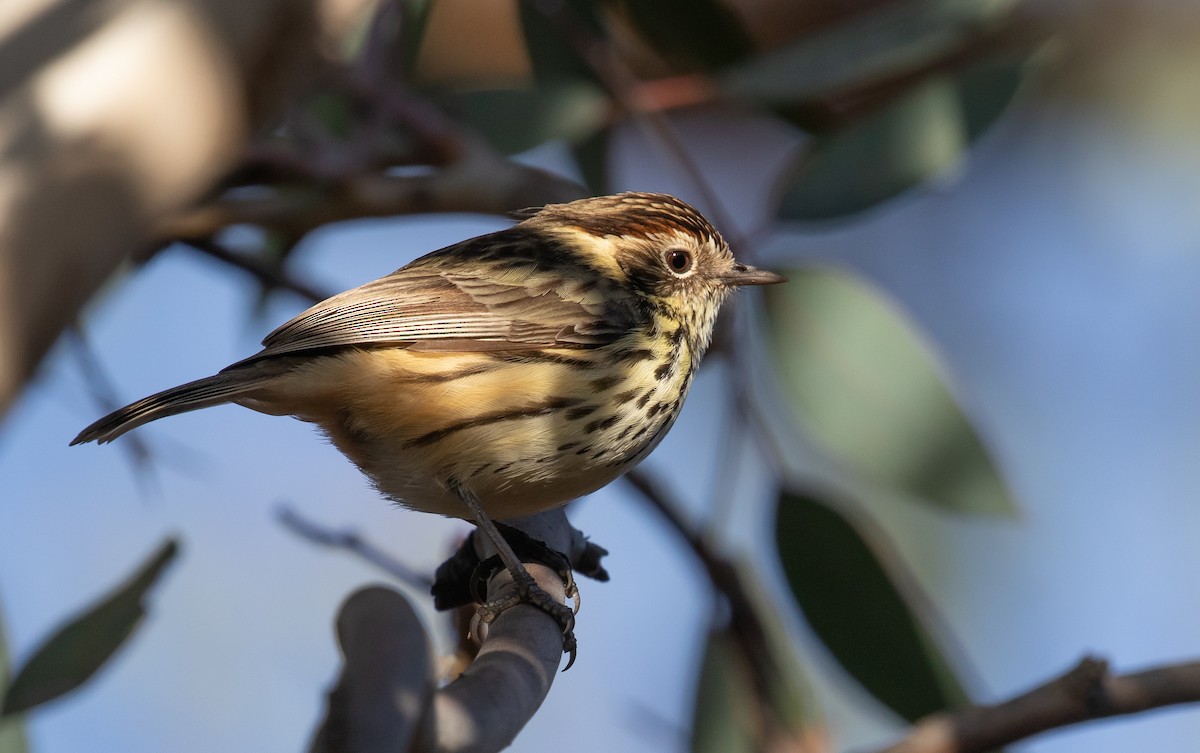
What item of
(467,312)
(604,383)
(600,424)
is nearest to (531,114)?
(467,312)

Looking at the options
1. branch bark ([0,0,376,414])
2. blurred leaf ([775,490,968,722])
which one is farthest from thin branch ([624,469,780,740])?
branch bark ([0,0,376,414])

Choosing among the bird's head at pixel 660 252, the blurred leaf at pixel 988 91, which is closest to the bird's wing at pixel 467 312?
the bird's head at pixel 660 252

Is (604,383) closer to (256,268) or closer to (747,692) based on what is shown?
(747,692)

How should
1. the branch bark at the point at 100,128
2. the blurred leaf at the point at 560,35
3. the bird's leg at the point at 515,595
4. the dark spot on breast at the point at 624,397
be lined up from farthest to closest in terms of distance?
1. the blurred leaf at the point at 560,35
2. the dark spot on breast at the point at 624,397
3. the bird's leg at the point at 515,595
4. the branch bark at the point at 100,128

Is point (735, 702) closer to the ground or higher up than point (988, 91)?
closer to the ground

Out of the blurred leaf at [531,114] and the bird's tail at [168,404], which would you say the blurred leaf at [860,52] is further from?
the bird's tail at [168,404]

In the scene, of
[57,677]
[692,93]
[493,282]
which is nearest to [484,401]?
[493,282]
